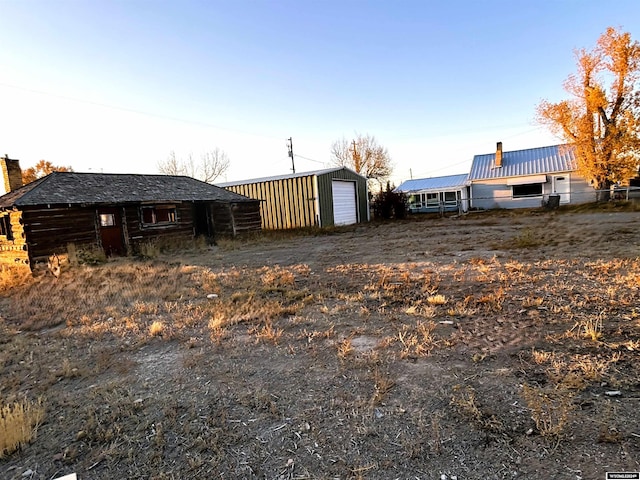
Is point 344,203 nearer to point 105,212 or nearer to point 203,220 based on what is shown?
point 203,220

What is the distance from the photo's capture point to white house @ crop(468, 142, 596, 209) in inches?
979

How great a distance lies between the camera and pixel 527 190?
2684 cm

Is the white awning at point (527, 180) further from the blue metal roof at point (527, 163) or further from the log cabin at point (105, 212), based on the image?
the log cabin at point (105, 212)

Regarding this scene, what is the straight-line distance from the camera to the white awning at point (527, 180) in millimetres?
25406

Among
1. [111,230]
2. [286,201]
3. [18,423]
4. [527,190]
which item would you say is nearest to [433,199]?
[527,190]

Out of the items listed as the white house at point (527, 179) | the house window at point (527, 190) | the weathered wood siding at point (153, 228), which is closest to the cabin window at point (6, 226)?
the weathered wood siding at point (153, 228)

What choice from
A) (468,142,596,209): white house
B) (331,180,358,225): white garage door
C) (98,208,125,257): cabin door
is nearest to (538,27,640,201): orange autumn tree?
(468,142,596,209): white house

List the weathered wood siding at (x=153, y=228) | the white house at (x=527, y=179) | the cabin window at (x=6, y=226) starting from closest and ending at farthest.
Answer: the cabin window at (x=6, y=226) < the weathered wood siding at (x=153, y=228) < the white house at (x=527, y=179)

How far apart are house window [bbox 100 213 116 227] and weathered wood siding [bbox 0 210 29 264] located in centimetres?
241

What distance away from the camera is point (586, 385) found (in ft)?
9.48

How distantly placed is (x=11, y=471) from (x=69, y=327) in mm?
3617

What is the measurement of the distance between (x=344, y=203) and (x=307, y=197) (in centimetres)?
355

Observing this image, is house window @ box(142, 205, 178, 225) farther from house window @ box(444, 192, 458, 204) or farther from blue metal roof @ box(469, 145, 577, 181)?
house window @ box(444, 192, 458, 204)

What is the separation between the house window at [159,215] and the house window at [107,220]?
3.64 feet
